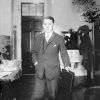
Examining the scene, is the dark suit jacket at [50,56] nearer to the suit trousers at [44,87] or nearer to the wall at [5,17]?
the suit trousers at [44,87]

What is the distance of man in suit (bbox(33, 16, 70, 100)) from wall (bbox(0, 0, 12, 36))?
3.27 m

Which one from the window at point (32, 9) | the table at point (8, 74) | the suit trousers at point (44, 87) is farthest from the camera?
the window at point (32, 9)

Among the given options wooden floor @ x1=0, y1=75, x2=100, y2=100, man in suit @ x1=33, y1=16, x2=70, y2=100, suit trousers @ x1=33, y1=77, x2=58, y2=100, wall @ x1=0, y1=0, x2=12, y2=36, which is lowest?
wooden floor @ x1=0, y1=75, x2=100, y2=100

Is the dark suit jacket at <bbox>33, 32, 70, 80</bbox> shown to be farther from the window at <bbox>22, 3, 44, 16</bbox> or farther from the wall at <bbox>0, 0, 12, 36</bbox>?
the wall at <bbox>0, 0, 12, 36</bbox>

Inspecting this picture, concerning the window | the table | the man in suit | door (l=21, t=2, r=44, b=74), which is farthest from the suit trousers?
the window

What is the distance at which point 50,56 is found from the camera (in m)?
2.58

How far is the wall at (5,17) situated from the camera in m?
5.68

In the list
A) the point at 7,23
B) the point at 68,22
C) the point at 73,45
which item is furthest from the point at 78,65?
the point at 7,23

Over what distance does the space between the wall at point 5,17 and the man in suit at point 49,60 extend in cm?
327

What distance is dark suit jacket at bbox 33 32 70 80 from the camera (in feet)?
8.35

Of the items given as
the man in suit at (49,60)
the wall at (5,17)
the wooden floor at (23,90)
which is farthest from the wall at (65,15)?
the man in suit at (49,60)

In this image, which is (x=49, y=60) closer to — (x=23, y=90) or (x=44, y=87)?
(x=44, y=87)

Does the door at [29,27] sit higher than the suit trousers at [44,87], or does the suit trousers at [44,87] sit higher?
the door at [29,27]

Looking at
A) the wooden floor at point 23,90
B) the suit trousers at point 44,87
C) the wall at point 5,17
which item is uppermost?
the wall at point 5,17
